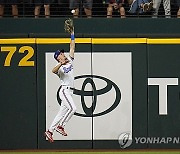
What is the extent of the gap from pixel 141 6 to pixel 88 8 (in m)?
1.20

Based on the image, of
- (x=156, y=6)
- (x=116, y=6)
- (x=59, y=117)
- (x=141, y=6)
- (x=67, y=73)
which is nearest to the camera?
(x=67, y=73)

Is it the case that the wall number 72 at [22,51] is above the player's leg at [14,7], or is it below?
below

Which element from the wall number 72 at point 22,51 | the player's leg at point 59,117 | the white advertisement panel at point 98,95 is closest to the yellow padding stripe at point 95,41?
the wall number 72 at point 22,51

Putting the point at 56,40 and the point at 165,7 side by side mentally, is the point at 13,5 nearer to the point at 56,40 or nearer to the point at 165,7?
the point at 56,40

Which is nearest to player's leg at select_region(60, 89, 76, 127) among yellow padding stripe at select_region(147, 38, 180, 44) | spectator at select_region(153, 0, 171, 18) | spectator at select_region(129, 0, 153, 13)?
yellow padding stripe at select_region(147, 38, 180, 44)

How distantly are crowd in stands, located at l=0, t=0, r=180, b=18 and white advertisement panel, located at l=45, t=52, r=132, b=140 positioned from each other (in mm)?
1008

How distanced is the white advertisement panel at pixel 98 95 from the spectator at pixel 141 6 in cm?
101

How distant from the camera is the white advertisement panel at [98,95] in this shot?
1697cm

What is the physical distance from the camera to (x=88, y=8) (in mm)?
17172

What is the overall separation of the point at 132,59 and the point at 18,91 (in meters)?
2.64

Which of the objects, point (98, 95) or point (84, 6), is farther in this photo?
point (84, 6)

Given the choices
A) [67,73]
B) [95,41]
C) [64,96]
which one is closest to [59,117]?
→ [64,96]

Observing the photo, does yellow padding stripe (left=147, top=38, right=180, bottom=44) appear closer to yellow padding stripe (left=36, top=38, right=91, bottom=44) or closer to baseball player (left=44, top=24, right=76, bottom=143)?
yellow padding stripe (left=36, top=38, right=91, bottom=44)

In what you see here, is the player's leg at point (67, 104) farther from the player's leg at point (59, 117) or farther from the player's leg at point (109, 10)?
the player's leg at point (109, 10)
